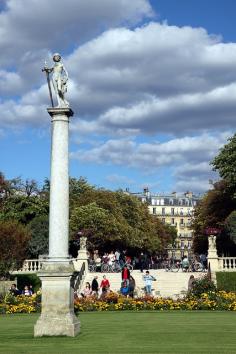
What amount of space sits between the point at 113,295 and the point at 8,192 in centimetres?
3869

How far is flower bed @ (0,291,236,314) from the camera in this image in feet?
93.7

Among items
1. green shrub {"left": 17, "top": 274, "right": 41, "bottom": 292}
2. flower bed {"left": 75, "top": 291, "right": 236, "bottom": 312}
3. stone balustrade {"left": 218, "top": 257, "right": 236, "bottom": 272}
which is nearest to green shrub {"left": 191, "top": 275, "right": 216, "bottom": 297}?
flower bed {"left": 75, "top": 291, "right": 236, "bottom": 312}

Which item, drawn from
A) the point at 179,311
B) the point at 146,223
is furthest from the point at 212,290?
the point at 146,223

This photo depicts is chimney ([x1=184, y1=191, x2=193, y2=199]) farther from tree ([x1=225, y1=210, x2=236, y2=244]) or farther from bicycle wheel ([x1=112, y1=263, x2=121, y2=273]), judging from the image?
bicycle wheel ([x1=112, y1=263, x2=121, y2=273])

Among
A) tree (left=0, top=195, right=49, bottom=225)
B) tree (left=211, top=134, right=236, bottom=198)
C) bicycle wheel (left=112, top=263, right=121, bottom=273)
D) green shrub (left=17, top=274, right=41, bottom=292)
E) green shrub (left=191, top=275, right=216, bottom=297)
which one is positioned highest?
tree (left=211, top=134, right=236, bottom=198)

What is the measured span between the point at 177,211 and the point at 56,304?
6463 inches

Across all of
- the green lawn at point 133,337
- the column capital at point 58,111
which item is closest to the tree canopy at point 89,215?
the green lawn at point 133,337

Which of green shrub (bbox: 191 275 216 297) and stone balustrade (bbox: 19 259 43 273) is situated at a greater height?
stone balustrade (bbox: 19 259 43 273)

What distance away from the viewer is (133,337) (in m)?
17.0

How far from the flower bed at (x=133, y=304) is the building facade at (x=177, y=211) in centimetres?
13792

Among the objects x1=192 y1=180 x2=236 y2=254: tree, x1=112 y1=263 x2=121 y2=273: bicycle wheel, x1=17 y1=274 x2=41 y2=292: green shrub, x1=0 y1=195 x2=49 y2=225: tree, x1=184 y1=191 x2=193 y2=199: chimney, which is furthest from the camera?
x1=184 y1=191 x2=193 y2=199: chimney

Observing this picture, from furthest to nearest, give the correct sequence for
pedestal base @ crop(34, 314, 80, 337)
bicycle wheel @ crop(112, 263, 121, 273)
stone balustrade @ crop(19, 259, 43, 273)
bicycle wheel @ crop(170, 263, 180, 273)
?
bicycle wheel @ crop(170, 263, 180, 273)
bicycle wheel @ crop(112, 263, 121, 273)
stone balustrade @ crop(19, 259, 43, 273)
pedestal base @ crop(34, 314, 80, 337)

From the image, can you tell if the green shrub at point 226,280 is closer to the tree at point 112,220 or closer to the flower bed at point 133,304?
the flower bed at point 133,304

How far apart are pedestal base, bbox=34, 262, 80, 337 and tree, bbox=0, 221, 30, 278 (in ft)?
78.0
